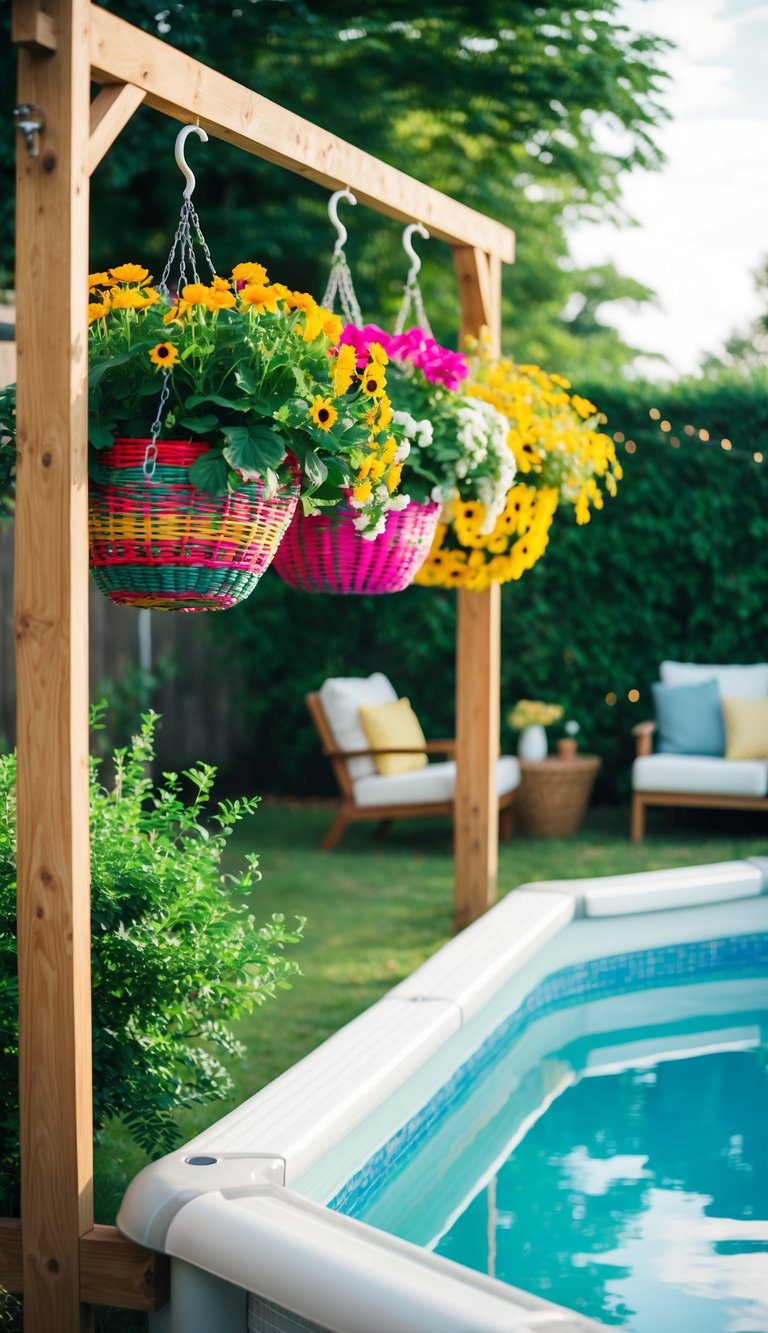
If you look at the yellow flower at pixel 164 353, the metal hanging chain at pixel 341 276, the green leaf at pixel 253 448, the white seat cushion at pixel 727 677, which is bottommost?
the white seat cushion at pixel 727 677

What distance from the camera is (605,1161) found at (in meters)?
3.34

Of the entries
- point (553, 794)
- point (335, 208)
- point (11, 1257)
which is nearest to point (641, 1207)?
point (11, 1257)

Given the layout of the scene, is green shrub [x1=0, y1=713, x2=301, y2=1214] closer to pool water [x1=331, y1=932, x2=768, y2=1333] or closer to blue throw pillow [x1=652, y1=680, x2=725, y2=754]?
pool water [x1=331, y1=932, x2=768, y2=1333]

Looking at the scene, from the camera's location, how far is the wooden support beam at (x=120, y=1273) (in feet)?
7.36

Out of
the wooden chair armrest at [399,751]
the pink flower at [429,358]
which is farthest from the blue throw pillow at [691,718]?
the pink flower at [429,358]

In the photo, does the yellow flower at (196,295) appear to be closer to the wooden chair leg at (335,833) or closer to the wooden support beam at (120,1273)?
the wooden support beam at (120,1273)

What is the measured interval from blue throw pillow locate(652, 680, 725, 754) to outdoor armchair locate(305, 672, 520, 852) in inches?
32.6

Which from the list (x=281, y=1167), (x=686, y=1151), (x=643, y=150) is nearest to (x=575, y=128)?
(x=643, y=150)

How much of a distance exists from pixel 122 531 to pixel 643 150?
20.8 ft

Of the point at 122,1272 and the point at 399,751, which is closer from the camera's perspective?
the point at 122,1272

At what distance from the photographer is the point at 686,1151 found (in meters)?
3.40

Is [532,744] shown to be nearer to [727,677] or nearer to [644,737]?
[644,737]

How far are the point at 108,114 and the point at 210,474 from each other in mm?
661

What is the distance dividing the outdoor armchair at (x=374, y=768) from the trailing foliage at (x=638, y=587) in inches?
38.0
